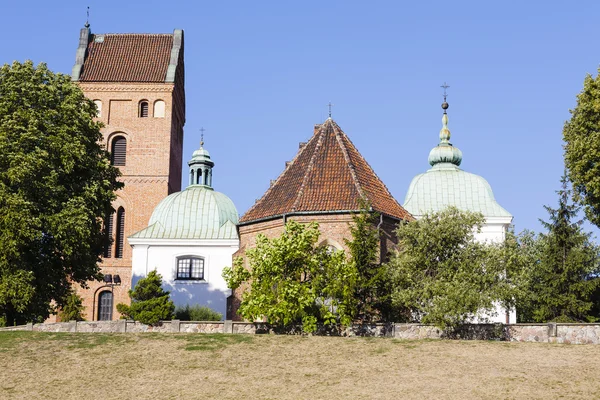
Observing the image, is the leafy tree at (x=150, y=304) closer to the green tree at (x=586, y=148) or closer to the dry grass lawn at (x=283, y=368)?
the dry grass lawn at (x=283, y=368)

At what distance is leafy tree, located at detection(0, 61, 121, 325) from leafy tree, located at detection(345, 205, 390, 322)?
1032 centimetres

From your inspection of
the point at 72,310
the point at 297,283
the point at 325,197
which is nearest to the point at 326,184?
the point at 325,197

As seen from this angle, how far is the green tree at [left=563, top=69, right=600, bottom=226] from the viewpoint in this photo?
106ft

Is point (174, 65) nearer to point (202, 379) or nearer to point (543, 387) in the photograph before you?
point (202, 379)

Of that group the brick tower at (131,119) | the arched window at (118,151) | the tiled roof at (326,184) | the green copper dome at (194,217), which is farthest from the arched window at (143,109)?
the tiled roof at (326,184)

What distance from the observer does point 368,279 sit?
32156 mm

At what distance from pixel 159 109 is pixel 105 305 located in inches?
530

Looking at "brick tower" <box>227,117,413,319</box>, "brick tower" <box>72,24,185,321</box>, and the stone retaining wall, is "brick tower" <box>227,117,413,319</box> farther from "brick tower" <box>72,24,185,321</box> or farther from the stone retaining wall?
"brick tower" <box>72,24,185,321</box>

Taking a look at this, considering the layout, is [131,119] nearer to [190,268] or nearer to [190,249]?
[190,249]

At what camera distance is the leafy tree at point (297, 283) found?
30500 mm

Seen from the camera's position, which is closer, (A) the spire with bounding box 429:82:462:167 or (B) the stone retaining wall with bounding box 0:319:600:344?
(B) the stone retaining wall with bounding box 0:319:600:344

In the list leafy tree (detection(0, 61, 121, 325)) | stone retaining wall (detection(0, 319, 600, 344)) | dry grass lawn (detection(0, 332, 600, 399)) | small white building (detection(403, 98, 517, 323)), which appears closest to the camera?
dry grass lawn (detection(0, 332, 600, 399))

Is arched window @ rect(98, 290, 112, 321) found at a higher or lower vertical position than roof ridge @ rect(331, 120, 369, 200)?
lower

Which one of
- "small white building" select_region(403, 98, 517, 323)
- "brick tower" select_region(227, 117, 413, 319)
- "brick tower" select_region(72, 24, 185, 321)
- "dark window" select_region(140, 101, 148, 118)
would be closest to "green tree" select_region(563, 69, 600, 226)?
"brick tower" select_region(227, 117, 413, 319)
